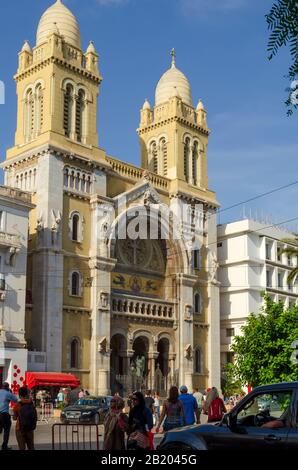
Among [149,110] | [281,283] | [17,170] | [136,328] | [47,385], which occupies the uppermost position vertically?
[149,110]

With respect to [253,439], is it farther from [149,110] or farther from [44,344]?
[149,110]

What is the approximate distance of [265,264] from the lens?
57.7m

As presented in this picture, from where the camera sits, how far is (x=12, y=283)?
123 ft

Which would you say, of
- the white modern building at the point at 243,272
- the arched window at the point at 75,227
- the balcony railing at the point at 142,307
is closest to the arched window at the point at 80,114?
the arched window at the point at 75,227

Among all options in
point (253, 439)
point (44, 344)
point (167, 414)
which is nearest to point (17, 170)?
point (44, 344)

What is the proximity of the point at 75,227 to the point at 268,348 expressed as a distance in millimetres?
15045

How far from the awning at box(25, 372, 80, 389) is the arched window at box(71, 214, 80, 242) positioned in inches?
340

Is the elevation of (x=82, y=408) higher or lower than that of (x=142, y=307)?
lower

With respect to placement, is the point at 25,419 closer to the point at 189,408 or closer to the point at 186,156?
the point at 189,408

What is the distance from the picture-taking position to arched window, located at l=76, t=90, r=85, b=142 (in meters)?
46.2

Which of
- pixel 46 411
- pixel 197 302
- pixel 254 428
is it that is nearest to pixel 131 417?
pixel 254 428

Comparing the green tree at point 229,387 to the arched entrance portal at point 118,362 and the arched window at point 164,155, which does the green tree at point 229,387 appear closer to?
the arched entrance portal at point 118,362
